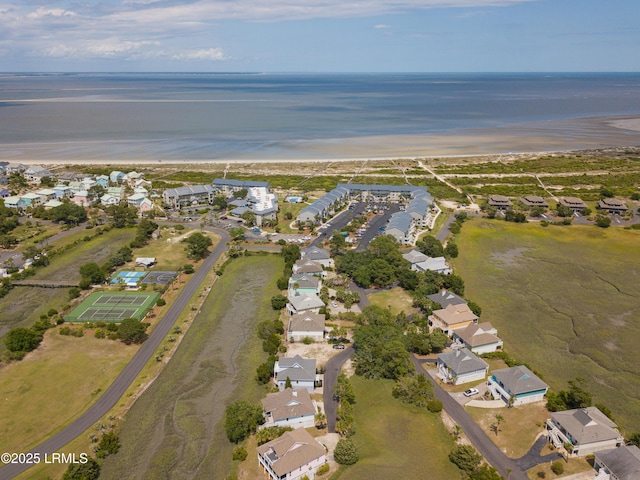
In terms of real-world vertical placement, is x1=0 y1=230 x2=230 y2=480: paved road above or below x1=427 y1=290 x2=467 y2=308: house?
below

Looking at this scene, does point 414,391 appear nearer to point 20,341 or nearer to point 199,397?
point 199,397

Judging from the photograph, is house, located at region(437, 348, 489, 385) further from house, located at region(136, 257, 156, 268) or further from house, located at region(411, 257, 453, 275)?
house, located at region(136, 257, 156, 268)

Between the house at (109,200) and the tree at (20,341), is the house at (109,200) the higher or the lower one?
the higher one

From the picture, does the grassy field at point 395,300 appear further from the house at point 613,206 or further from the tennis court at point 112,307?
the house at point 613,206

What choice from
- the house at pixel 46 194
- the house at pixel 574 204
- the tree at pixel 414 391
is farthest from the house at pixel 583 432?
the house at pixel 46 194

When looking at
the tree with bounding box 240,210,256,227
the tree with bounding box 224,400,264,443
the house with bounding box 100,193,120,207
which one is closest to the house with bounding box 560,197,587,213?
the tree with bounding box 240,210,256,227
